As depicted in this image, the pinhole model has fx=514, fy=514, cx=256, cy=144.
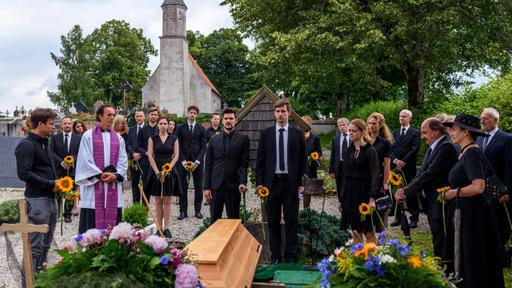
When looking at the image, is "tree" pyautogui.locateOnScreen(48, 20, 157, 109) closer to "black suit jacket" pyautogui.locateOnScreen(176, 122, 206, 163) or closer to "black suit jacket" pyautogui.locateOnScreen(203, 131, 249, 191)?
"black suit jacket" pyautogui.locateOnScreen(176, 122, 206, 163)

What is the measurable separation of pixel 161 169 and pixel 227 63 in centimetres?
5691

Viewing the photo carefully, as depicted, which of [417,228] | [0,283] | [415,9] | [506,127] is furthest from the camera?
[415,9]

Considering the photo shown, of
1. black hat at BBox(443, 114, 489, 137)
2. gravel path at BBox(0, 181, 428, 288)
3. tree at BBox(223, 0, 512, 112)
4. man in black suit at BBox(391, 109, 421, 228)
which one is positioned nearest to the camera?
black hat at BBox(443, 114, 489, 137)

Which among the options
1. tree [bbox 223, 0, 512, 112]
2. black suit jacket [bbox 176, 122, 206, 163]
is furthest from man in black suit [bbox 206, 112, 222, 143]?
A: tree [bbox 223, 0, 512, 112]

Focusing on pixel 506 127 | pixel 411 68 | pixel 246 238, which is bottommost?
pixel 246 238

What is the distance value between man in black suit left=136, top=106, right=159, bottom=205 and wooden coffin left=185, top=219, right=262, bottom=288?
415 cm

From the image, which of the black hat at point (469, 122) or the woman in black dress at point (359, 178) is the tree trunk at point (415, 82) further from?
the black hat at point (469, 122)

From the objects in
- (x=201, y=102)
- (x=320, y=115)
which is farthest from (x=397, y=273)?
(x=201, y=102)

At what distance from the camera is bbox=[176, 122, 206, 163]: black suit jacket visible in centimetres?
1081

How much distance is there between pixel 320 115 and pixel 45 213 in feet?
140

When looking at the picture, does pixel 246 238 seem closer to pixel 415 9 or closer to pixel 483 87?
pixel 483 87

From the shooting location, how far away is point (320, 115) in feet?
155

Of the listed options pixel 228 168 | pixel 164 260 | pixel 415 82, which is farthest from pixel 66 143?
pixel 415 82

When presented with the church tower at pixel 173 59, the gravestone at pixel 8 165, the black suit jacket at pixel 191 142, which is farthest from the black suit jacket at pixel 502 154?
the church tower at pixel 173 59
